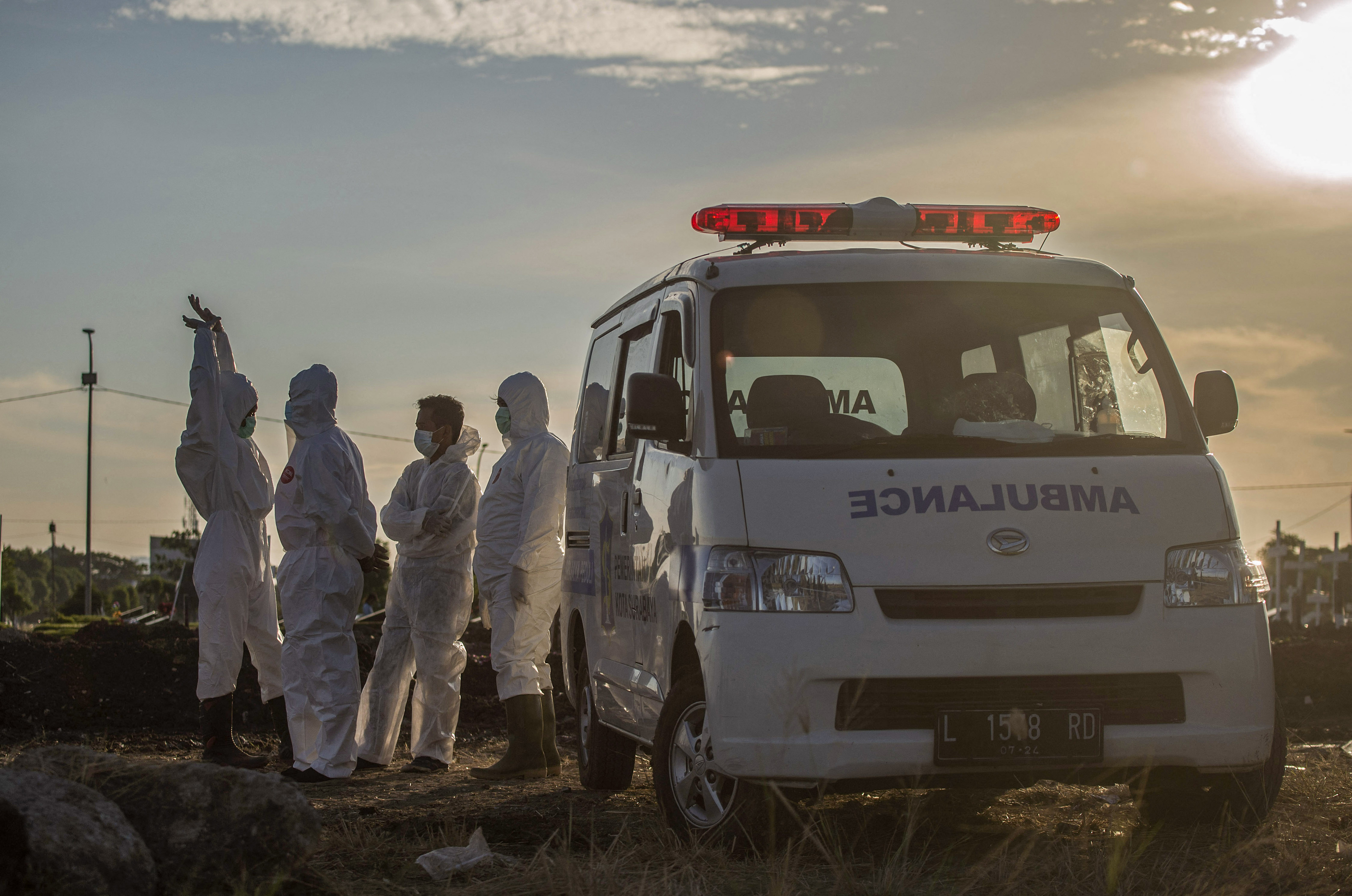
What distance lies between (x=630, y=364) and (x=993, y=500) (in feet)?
8.39

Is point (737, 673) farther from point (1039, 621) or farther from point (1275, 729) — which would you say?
point (1275, 729)

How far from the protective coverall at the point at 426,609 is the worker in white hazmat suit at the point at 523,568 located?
0.26 meters

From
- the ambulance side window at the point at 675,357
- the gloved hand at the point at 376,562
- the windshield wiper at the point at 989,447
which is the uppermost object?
the ambulance side window at the point at 675,357

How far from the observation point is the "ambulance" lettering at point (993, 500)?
16.5 ft

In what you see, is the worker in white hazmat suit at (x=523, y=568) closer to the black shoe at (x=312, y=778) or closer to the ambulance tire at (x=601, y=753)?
the ambulance tire at (x=601, y=753)

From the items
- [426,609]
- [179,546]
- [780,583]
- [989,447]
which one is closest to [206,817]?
[780,583]

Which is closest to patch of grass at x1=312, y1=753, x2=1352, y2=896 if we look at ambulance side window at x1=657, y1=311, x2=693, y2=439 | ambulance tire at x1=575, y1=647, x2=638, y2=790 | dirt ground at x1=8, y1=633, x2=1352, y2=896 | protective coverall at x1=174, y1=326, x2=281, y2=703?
dirt ground at x1=8, y1=633, x2=1352, y2=896

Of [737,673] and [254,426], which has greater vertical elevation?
[254,426]

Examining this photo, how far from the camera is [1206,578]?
5.20 metres

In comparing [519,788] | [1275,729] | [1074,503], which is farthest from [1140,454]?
[519,788]

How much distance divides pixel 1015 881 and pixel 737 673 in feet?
3.63

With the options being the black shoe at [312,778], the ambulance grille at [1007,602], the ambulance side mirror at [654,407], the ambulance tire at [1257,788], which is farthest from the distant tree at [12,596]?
the ambulance tire at [1257,788]

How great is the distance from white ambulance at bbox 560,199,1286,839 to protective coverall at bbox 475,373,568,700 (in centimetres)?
217

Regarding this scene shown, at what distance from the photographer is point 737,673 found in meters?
4.96
